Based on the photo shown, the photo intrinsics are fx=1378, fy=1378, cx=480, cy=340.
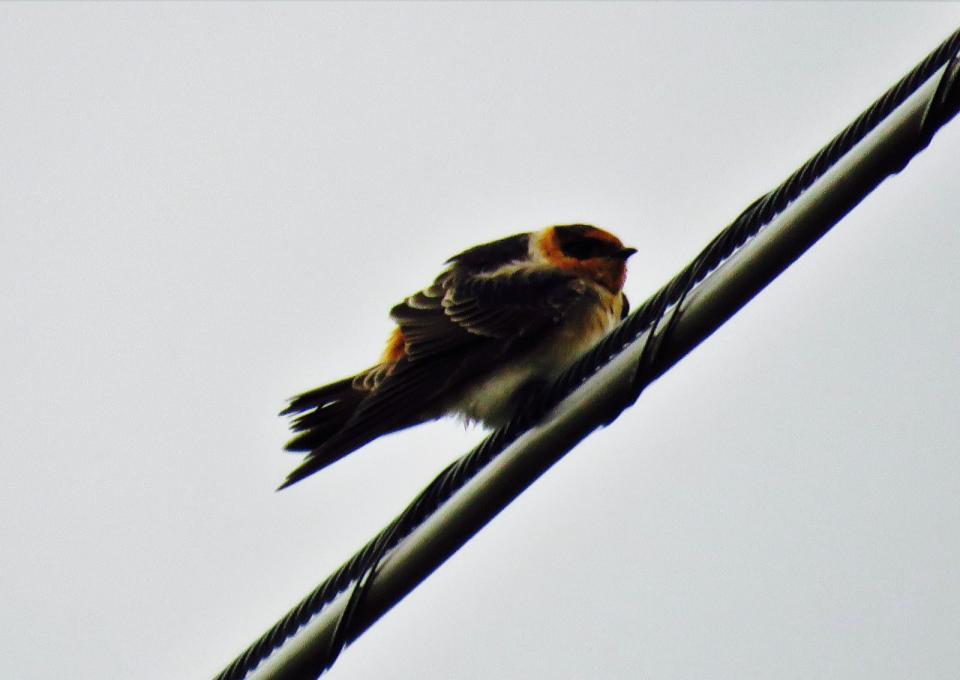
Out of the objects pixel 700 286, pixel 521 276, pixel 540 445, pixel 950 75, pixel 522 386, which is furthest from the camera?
pixel 521 276

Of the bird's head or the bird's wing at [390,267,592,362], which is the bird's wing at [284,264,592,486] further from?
the bird's head

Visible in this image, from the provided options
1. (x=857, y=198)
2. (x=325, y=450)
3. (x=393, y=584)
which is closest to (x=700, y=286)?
(x=857, y=198)

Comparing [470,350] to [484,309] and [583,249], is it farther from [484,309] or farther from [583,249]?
[583,249]

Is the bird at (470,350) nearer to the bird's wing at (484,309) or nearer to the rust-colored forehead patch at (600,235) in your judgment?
the bird's wing at (484,309)

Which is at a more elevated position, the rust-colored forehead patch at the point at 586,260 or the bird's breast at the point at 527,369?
the rust-colored forehead patch at the point at 586,260

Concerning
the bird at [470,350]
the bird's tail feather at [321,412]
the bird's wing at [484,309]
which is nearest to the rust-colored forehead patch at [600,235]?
the bird at [470,350]

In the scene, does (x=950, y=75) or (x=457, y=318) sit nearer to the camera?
(x=950, y=75)

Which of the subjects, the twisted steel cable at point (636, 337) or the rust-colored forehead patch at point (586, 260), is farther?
the rust-colored forehead patch at point (586, 260)

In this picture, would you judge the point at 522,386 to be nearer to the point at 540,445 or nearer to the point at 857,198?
the point at 540,445
